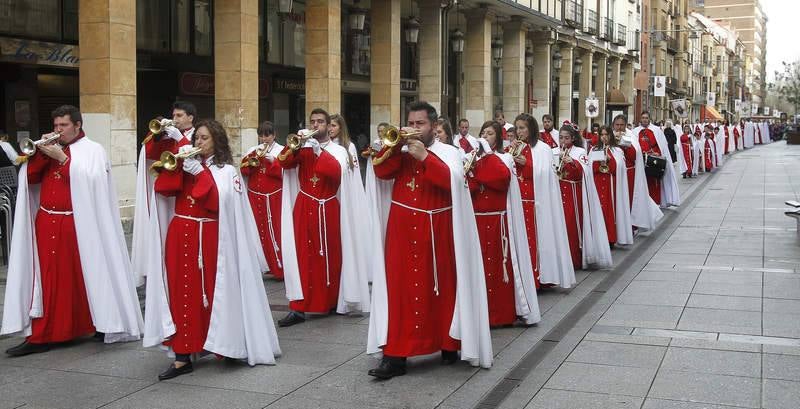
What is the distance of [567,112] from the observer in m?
39.9

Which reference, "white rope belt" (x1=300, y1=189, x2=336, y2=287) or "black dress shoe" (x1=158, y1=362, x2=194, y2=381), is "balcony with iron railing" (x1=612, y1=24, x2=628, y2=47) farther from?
"black dress shoe" (x1=158, y1=362, x2=194, y2=381)

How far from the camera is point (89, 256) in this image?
7.48m

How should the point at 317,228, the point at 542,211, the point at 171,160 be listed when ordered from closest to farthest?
1. the point at 171,160
2. the point at 317,228
3. the point at 542,211

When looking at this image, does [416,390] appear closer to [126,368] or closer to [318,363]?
Result: [318,363]

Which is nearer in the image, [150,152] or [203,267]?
[203,267]

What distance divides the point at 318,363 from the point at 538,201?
3.73 meters

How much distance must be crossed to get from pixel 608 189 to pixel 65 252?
794 cm

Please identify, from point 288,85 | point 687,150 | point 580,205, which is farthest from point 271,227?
point 687,150

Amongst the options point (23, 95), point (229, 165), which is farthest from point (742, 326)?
point (23, 95)

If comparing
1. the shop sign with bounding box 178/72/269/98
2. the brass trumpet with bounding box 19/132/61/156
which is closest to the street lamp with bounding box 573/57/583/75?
the shop sign with bounding box 178/72/269/98

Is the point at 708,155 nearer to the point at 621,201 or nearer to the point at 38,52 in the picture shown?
the point at 621,201

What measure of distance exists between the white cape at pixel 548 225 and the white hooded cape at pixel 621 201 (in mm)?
3441

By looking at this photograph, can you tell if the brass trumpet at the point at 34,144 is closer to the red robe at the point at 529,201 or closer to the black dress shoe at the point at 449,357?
the black dress shoe at the point at 449,357

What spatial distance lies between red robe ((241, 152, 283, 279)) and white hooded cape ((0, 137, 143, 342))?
3147mm
